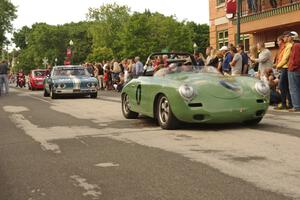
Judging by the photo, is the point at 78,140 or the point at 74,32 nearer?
the point at 78,140

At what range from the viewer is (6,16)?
41.9 meters

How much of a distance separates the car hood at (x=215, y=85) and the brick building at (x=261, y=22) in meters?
14.4

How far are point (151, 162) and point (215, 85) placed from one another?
9.72 ft

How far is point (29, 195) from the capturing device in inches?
182

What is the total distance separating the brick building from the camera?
2281cm

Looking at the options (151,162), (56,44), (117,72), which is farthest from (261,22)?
(56,44)

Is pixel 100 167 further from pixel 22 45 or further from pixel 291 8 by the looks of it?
pixel 22 45

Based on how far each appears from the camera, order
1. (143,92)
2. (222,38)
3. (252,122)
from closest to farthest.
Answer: (252,122) → (143,92) → (222,38)

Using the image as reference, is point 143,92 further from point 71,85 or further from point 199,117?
point 71,85

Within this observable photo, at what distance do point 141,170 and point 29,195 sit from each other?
132cm

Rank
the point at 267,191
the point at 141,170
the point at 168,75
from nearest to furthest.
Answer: the point at 267,191 < the point at 141,170 < the point at 168,75

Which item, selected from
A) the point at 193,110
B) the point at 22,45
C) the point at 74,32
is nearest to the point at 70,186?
the point at 193,110

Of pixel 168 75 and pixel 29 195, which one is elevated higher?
pixel 168 75

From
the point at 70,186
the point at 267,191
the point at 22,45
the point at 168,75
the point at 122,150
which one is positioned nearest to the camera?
the point at 267,191
